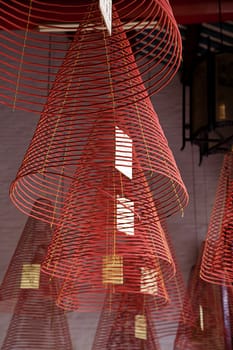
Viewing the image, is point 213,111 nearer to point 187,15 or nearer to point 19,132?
point 187,15

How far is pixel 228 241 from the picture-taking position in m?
2.73

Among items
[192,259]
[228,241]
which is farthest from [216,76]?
[192,259]

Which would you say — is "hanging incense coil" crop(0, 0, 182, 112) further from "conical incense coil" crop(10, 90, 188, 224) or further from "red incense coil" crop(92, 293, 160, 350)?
"red incense coil" crop(92, 293, 160, 350)

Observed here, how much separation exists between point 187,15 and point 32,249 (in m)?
2.10

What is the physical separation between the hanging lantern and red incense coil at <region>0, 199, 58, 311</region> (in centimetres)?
128

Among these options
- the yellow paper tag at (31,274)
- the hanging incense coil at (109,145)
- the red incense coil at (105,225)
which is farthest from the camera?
the yellow paper tag at (31,274)

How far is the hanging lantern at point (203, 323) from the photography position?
5.01 metres

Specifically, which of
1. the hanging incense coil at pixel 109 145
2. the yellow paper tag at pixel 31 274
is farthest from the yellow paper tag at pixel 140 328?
the hanging incense coil at pixel 109 145

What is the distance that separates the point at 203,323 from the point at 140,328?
28.9 inches

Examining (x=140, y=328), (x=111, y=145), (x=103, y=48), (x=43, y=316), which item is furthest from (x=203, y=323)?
(x=103, y=48)

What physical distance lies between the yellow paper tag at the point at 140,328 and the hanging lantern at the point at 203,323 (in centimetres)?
56

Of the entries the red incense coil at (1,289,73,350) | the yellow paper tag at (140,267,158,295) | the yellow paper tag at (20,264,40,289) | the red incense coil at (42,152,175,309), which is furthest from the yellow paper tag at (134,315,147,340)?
the red incense coil at (42,152,175,309)

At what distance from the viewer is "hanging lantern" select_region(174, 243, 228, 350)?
16.4ft

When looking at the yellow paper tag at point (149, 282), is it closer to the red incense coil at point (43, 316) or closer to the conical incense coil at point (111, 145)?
the conical incense coil at point (111, 145)
